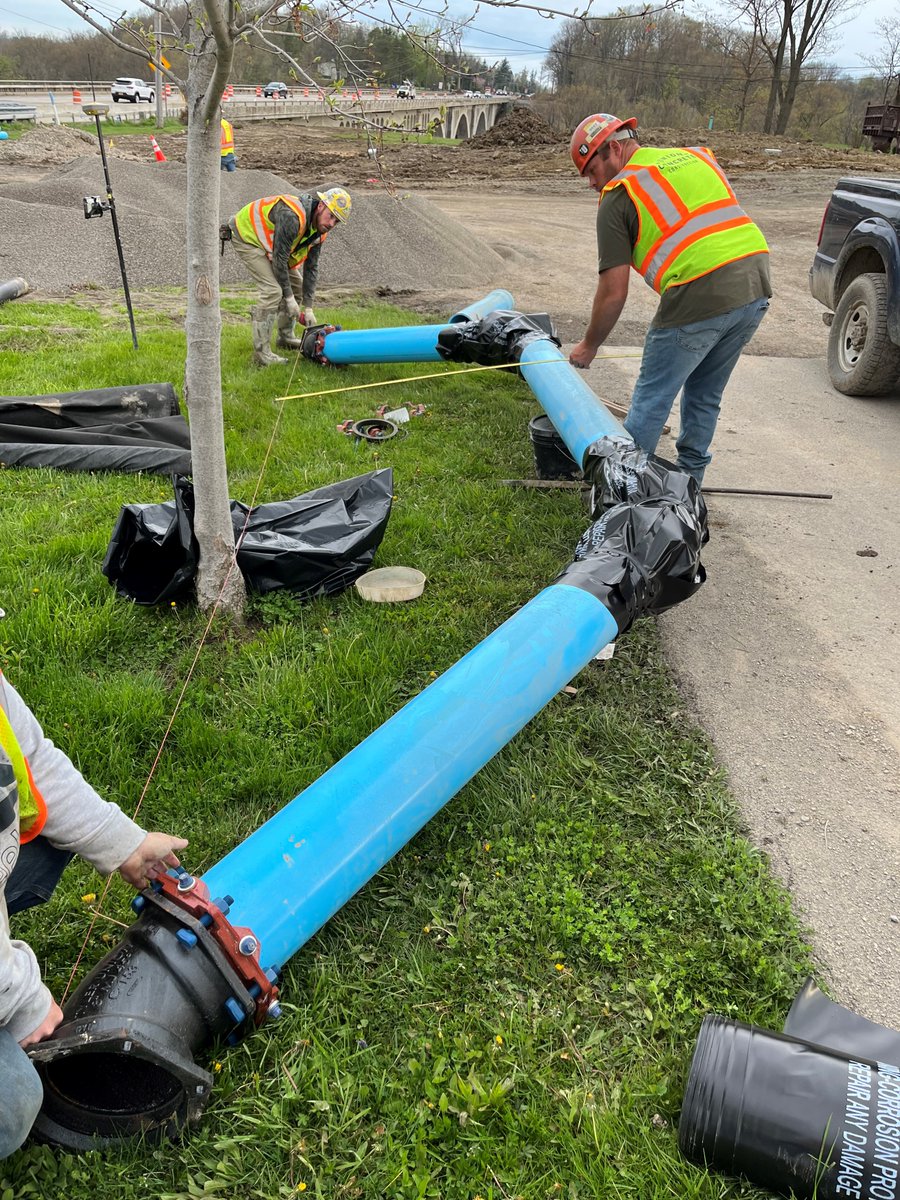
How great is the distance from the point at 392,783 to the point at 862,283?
6493 millimetres

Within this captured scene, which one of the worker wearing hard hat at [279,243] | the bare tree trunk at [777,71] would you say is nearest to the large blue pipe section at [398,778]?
the worker wearing hard hat at [279,243]

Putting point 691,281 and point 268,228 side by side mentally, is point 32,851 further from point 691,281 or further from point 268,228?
point 268,228

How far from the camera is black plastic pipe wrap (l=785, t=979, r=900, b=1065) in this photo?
2004 millimetres

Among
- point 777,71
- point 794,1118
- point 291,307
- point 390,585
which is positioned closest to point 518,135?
point 777,71

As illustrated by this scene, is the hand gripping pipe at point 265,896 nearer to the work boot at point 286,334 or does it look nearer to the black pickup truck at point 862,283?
the black pickup truck at point 862,283

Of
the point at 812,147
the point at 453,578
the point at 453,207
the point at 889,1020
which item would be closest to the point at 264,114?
the point at 812,147

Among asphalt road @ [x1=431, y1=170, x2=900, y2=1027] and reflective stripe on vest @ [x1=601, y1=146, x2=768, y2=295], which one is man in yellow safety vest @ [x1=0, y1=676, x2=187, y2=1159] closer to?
asphalt road @ [x1=431, y1=170, x2=900, y2=1027]

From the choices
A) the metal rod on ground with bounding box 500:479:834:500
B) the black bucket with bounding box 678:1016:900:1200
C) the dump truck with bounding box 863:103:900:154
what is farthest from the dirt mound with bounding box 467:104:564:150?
the black bucket with bounding box 678:1016:900:1200

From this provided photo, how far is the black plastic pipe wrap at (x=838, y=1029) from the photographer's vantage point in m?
2.00

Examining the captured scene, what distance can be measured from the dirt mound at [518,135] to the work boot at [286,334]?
26.6 m

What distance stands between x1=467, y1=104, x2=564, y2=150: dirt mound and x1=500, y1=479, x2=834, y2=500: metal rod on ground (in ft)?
96.8

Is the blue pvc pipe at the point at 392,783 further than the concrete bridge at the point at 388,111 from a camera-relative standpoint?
No

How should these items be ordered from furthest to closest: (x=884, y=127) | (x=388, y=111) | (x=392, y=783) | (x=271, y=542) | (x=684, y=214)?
(x=884, y=127)
(x=388, y=111)
(x=684, y=214)
(x=271, y=542)
(x=392, y=783)

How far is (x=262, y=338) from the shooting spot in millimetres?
7137
